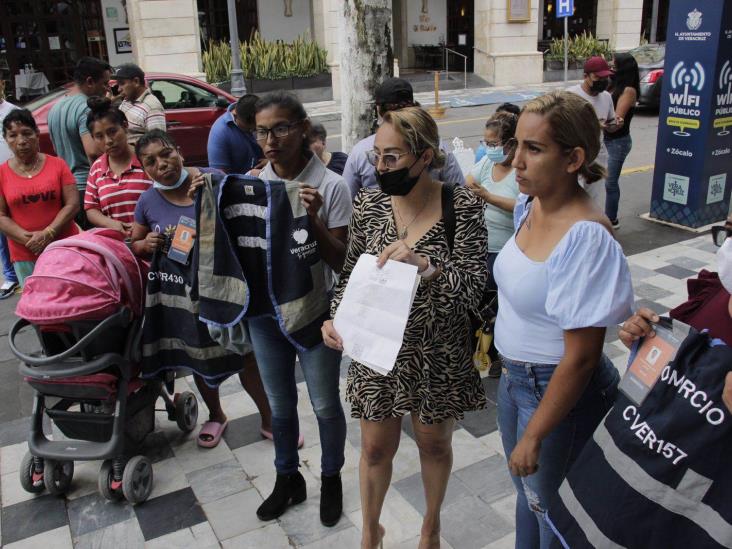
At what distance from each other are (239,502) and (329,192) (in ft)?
5.32

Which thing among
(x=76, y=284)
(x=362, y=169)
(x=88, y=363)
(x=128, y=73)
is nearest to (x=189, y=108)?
(x=128, y=73)

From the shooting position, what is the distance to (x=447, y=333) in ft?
8.22

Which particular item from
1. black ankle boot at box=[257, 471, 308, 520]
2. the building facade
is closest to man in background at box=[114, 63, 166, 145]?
black ankle boot at box=[257, 471, 308, 520]

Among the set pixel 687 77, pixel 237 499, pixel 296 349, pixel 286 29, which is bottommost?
pixel 237 499

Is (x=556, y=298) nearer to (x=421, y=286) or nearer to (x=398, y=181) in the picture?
(x=421, y=286)

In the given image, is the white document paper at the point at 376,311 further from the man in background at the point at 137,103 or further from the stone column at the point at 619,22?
the stone column at the point at 619,22

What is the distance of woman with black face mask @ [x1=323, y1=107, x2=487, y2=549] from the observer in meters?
2.45

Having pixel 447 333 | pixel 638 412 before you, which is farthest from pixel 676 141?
pixel 638 412

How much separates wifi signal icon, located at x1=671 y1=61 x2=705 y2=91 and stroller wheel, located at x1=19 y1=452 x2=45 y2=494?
22.3ft

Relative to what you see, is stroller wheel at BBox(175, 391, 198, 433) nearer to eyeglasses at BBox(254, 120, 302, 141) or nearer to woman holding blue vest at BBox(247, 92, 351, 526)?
woman holding blue vest at BBox(247, 92, 351, 526)

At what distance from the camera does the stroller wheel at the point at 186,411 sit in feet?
12.8

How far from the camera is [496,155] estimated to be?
4.13 metres

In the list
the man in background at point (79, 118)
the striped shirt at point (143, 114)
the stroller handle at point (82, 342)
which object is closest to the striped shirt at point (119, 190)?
the stroller handle at point (82, 342)

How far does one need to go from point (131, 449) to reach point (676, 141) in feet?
20.8
